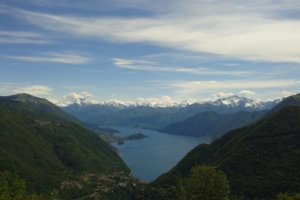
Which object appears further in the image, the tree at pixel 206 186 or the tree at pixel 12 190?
the tree at pixel 12 190

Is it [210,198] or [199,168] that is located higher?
[199,168]

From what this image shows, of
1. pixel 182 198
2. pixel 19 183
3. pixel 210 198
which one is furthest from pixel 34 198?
pixel 210 198

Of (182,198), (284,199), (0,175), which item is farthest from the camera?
(0,175)

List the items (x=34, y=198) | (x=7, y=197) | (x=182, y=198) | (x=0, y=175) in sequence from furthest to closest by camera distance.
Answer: (x=0, y=175) → (x=34, y=198) → (x=7, y=197) → (x=182, y=198)

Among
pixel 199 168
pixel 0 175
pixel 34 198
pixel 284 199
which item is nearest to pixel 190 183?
pixel 199 168

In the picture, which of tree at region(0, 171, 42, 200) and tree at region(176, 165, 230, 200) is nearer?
tree at region(176, 165, 230, 200)

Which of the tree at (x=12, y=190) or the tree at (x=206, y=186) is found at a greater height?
the tree at (x=206, y=186)

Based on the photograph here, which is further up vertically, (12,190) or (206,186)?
(206,186)

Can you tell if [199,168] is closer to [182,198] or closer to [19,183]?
[182,198]

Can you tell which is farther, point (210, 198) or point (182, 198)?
point (182, 198)

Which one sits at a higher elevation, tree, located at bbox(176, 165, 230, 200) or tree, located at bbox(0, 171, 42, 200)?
tree, located at bbox(176, 165, 230, 200)

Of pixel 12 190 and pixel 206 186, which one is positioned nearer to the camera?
pixel 206 186
